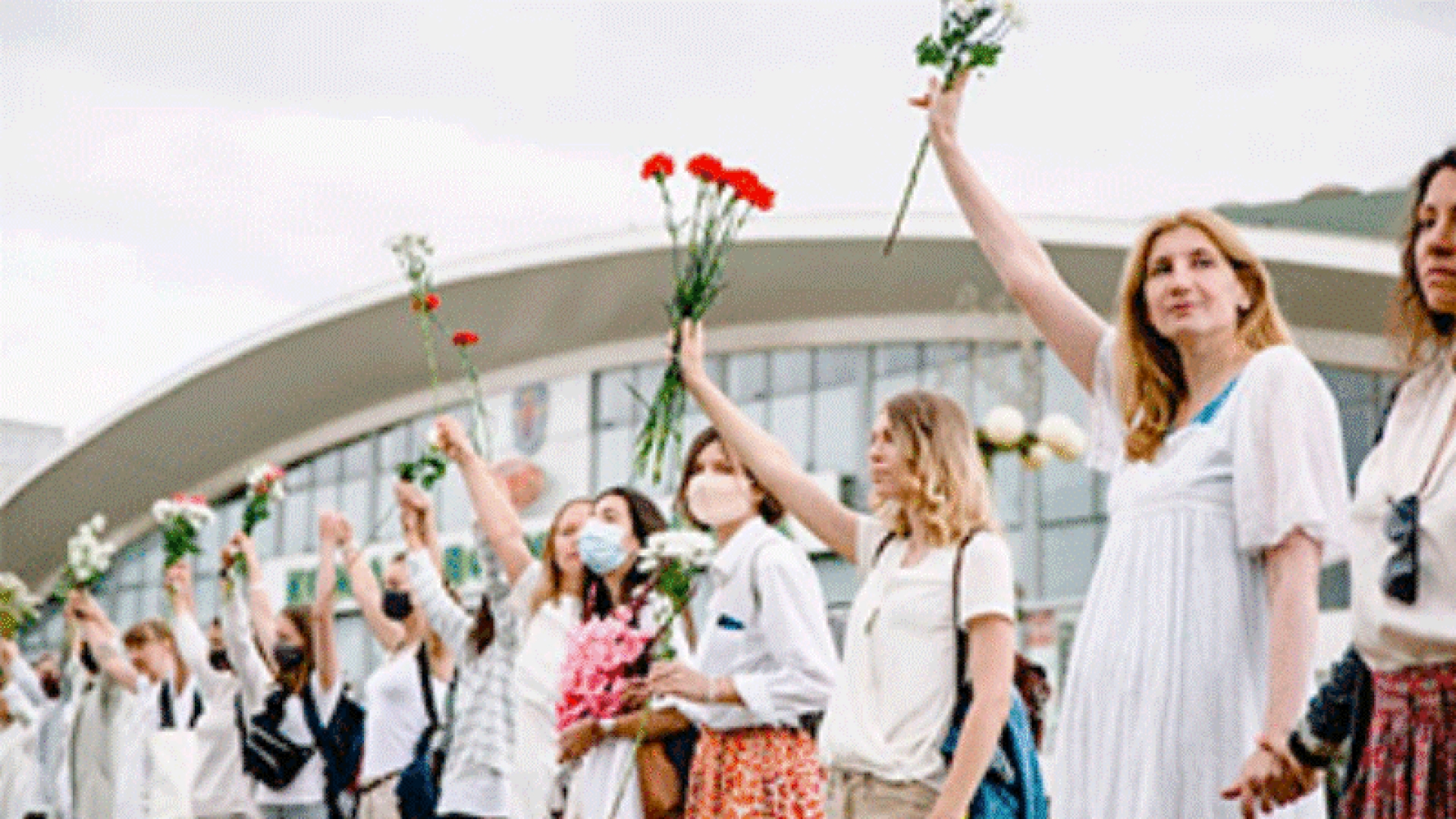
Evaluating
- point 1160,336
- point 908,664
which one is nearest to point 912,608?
point 908,664

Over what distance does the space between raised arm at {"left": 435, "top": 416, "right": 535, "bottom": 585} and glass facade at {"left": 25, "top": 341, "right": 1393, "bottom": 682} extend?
17.1 metres

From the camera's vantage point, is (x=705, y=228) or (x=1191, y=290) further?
(x=705, y=228)

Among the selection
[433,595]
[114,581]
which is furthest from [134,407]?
[433,595]

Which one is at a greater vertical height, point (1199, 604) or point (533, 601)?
point (1199, 604)

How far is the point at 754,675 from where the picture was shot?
576cm

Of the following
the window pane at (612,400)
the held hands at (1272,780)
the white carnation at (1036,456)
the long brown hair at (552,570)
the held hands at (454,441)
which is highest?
the window pane at (612,400)

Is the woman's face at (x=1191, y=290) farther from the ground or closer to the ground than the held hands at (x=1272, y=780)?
farther from the ground

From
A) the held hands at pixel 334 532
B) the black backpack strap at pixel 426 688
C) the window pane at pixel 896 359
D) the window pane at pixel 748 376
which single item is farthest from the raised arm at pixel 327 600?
the window pane at pixel 748 376

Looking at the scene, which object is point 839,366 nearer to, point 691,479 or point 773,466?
point 691,479

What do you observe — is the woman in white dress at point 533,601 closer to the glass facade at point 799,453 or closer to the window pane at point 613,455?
the glass facade at point 799,453

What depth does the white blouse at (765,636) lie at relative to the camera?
5.75 meters

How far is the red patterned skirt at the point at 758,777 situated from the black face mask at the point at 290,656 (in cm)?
473

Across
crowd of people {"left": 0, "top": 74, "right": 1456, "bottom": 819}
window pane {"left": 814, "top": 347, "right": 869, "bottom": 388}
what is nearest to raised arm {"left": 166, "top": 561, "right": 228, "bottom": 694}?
crowd of people {"left": 0, "top": 74, "right": 1456, "bottom": 819}

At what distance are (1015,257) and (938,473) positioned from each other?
1.13 m
